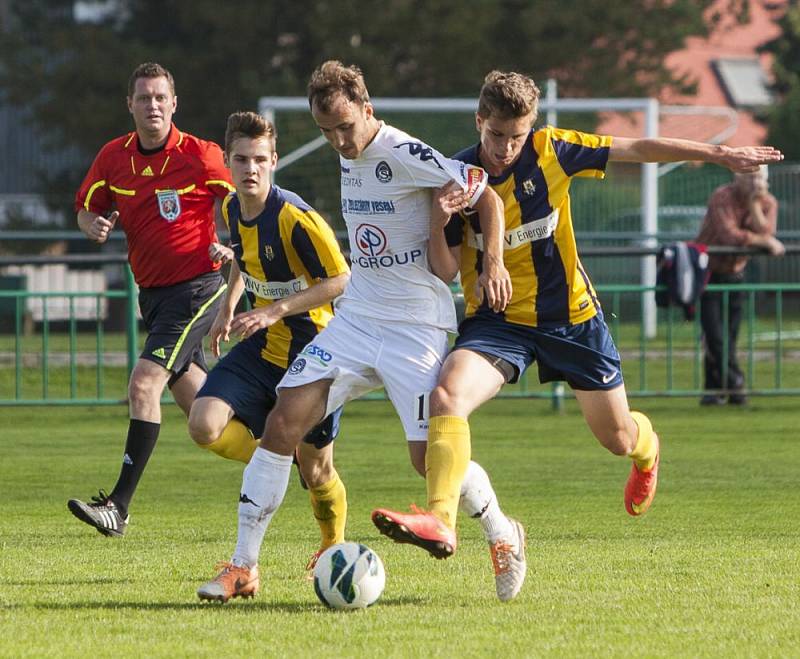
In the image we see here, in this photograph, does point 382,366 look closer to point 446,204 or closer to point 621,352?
point 446,204

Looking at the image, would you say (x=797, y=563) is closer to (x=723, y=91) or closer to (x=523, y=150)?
(x=523, y=150)

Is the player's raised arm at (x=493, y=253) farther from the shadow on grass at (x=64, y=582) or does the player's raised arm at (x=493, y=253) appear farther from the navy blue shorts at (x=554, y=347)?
the shadow on grass at (x=64, y=582)

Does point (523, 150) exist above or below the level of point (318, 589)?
above

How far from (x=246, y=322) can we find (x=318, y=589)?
104 cm

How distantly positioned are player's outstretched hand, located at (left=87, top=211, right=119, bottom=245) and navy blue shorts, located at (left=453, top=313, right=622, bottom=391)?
2416 mm

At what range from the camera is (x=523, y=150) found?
20.9 ft

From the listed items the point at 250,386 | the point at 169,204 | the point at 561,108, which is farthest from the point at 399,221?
the point at 561,108

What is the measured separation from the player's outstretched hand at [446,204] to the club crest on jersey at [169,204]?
107 inches

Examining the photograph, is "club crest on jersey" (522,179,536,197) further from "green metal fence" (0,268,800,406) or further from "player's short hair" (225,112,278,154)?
"green metal fence" (0,268,800,406)

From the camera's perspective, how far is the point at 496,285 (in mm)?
5836

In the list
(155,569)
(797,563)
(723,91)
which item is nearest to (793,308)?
(797,563)

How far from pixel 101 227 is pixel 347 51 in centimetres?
2481

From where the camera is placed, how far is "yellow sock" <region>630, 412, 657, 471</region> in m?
7.06

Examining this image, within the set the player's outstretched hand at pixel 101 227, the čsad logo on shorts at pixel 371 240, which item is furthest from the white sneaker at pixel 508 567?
the player's outstretched hand at pixel 101 227
